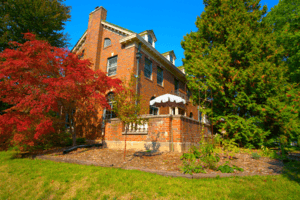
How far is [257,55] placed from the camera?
10.5 meters

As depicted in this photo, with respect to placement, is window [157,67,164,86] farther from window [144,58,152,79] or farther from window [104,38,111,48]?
window [104,38,111,48]

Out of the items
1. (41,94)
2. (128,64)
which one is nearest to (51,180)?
(41,94)

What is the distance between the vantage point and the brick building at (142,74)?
9.12 m

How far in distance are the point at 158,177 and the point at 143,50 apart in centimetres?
1225

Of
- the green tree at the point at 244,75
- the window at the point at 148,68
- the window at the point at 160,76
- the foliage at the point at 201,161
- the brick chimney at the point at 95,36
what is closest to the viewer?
the foliage at the point at 201,161

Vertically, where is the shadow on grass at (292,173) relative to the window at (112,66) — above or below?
below

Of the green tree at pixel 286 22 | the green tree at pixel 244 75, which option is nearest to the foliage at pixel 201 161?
the green tree at pixel 244 75

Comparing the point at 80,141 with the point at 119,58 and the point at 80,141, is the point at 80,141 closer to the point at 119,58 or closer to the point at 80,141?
the point at 80,141

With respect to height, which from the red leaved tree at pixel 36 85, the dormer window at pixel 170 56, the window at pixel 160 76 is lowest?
the red leaved tree at pixel 36 85

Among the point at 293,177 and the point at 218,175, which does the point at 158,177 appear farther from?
the point at 293,177

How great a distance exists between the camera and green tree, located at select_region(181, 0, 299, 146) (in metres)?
9.82

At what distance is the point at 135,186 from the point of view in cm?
440

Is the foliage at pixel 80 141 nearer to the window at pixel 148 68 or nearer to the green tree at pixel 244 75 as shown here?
the window at pixel 148 68

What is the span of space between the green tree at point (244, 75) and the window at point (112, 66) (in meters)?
6.64
